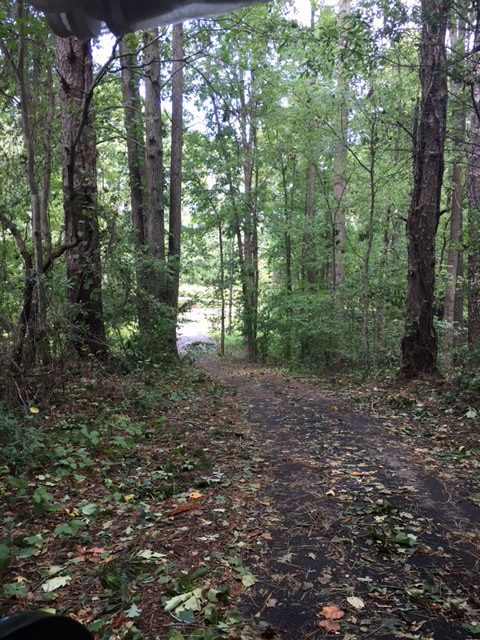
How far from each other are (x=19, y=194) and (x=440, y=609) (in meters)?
10.2

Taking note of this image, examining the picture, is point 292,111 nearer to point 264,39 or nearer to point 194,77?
point 194,77

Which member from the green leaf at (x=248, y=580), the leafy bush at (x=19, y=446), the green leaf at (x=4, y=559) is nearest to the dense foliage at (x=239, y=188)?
the leafy bush at (x=19, y=446)

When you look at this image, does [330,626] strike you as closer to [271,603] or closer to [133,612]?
[271,603]

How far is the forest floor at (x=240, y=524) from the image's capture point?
2654mm

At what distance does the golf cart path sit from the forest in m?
0.02

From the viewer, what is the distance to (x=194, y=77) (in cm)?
1653

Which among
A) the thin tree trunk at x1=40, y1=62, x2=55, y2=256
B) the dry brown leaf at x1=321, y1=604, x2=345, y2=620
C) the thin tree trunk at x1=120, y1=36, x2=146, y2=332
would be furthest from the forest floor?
the thin tree trunk at x1=120, y1=36, x2=146, y2=332

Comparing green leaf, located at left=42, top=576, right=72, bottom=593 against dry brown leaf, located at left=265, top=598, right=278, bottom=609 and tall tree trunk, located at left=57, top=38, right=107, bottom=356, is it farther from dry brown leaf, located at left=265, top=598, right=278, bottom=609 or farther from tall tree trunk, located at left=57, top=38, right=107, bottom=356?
tall tree trunk, located at left=57, top=38, right=107, bottom=356

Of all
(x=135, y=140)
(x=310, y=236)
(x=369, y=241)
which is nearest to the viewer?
(x=369, y=241)

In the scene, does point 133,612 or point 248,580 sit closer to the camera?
point 133,612

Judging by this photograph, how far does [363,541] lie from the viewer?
3418mm

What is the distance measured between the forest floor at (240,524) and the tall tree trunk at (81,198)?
1.83 metres

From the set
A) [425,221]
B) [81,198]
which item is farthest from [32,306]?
[425,221]

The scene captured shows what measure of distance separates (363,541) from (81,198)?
21.9ft
